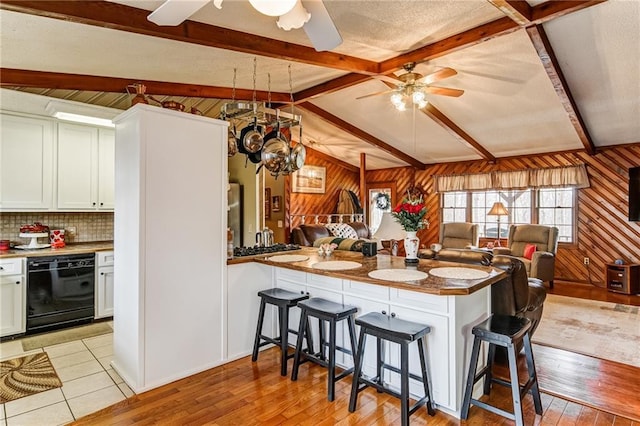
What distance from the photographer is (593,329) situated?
3875 millimetres

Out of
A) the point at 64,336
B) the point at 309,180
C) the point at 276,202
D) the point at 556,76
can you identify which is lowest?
the point at 64,336

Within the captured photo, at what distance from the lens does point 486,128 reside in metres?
5.95

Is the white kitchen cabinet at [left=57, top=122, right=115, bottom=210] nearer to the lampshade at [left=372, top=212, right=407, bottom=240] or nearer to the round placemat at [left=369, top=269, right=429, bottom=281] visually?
the lampshade at [left=372, top=212, right=407, bottom=240]

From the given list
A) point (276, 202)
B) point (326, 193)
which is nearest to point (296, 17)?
point (276, 202)

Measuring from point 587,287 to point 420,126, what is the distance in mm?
4128

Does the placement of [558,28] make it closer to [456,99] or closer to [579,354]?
[456,99]

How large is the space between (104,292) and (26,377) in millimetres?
1462

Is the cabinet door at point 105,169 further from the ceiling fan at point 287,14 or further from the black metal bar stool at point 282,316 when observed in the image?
the ceiling fan at point 287,14

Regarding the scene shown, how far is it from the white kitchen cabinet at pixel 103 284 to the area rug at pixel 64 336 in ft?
0.57

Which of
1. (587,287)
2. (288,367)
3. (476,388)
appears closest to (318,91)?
(288,367)

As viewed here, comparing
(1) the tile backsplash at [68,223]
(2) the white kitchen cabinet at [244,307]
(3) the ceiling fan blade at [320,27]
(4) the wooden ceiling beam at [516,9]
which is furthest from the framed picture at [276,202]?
(4) the wooden ceiling beam at [516,9]

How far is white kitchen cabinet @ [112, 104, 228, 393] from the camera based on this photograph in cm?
253

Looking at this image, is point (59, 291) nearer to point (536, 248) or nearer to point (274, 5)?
point (274, 5)

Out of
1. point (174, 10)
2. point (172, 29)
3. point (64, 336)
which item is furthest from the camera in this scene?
point (64, 336)
